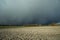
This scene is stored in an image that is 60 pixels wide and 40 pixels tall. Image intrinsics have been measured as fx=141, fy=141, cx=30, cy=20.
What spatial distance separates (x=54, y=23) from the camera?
33062mm

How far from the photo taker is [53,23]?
32.2 metres

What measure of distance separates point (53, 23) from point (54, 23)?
3.03 feet

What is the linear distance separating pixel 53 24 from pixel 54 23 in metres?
0.89

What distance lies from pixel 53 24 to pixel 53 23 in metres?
0.24

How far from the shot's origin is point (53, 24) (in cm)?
3228
